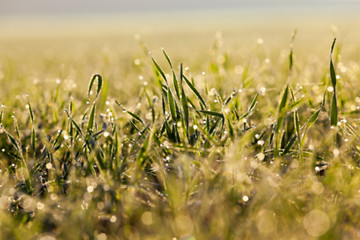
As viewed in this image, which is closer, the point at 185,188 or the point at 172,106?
the point at 185,188

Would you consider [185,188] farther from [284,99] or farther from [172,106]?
[284,99]

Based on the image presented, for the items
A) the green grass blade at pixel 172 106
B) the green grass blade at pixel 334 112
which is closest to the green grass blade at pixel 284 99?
the green grass blade at pixel 334 112

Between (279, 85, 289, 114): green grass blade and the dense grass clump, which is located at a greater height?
(279, 85, 289, 114): green grass blade

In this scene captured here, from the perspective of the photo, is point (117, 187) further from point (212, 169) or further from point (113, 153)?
point (212, 169)

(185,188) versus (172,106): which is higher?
(172,106)

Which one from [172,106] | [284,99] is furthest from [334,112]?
[172,106]

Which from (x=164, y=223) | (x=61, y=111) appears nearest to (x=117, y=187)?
(x=164, y=223)

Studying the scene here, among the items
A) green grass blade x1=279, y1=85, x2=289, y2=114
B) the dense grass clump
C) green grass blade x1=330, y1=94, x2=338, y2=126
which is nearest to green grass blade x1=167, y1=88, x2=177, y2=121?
the dense grass clump

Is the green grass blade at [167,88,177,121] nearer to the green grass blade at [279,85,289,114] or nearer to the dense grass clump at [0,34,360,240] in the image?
the dense grass clump at [0,34,360,240]

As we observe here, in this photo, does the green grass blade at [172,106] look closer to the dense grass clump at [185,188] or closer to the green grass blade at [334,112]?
the dense grass clump at [185,188]

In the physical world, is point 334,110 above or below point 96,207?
above

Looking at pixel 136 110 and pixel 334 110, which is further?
pixel 136 110
